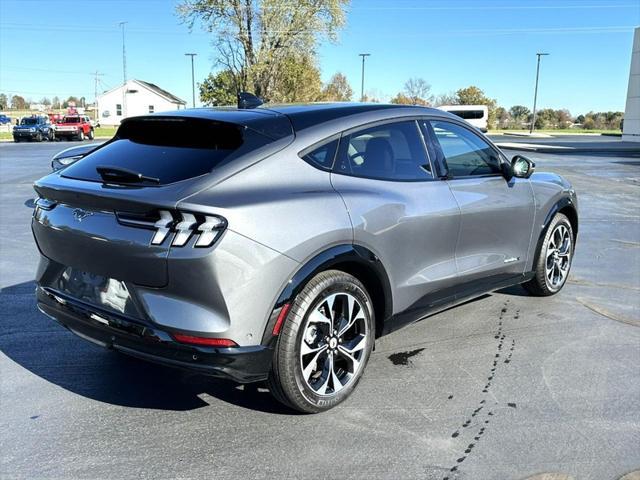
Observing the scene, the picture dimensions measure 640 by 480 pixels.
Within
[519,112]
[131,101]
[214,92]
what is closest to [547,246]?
[214,92]

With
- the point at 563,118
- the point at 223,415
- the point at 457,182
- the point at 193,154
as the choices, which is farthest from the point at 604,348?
the point at 563,118

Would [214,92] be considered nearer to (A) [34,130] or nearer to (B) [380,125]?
(A) [34,130]

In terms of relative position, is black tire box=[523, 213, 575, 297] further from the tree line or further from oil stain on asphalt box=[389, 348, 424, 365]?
the tree line

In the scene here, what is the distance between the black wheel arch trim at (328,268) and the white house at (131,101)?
80.5 m

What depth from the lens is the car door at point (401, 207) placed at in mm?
3385

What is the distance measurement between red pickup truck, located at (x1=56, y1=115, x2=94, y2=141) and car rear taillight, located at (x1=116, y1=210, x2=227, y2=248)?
43.4m

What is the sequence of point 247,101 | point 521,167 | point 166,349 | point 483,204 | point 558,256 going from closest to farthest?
1. point 166,349
2. point 247,101
3. point 483,204
4. point 521,167
5. point 558,256

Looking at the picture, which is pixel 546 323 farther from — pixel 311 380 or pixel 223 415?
pixel 223 415

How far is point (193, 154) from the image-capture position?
309cm

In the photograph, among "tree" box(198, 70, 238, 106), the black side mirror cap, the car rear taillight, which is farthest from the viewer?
"tree" box(198, 70, 238, 106)

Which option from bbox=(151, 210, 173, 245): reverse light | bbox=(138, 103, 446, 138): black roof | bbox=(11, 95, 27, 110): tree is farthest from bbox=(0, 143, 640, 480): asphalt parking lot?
bbox=(11, 95, 27, 110): tree

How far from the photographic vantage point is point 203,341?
9.10ft

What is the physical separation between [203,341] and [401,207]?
4.88ft

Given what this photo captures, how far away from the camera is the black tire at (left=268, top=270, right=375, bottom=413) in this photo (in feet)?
9.86
